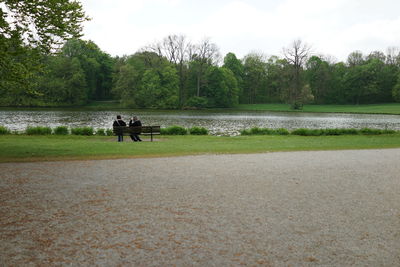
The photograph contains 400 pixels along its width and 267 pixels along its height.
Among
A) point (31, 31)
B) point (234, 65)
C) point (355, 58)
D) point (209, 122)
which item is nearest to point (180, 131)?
point (31, 31)

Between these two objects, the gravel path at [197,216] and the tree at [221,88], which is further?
the tree at [221,88]

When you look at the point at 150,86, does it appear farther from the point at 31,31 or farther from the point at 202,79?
the point at 31,31

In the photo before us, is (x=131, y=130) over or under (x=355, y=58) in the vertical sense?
under

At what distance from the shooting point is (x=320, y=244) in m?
4.98

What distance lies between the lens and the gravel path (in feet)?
15.0

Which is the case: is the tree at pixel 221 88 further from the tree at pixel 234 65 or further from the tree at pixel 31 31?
the tree at pixel 31 31

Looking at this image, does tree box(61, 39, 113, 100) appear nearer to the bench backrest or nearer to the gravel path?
the bench backrest

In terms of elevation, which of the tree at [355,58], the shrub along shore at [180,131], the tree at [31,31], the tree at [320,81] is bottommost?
the shrub along shore at [180,131]

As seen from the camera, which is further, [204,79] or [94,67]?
[94,67]

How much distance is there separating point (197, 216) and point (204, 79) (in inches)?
3192

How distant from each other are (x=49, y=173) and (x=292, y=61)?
254ft

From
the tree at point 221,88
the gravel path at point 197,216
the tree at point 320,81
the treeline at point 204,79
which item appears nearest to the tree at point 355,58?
the treeline at point 204,79

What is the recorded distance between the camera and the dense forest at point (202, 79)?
78.2 metres

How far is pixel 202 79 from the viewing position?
85.7m
